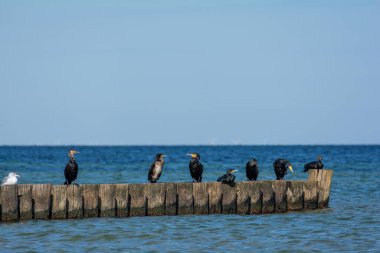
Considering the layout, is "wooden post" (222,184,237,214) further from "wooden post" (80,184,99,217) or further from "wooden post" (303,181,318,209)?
"wooden post" (80,184,99,217)

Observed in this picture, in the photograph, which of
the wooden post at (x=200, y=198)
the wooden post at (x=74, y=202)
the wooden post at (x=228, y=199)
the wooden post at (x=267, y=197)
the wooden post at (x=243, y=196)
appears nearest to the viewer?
the wooden post at (x=74, y=202)

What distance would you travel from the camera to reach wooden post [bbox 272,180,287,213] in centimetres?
2272

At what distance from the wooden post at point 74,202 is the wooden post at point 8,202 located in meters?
1.37

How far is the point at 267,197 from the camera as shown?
22766mm

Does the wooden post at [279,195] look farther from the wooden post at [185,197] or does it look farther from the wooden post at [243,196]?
the wooden post at [185,197]

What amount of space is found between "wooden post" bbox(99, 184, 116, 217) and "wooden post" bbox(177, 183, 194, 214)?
184cm

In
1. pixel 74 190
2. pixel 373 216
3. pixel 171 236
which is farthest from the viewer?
pixel 373 216

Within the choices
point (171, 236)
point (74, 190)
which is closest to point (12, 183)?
point (74, 190)

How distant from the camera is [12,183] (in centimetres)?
2177

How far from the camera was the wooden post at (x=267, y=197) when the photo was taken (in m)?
22.6

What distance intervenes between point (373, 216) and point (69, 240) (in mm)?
9932

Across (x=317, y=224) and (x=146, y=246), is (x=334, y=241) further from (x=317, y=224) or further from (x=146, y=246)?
(x=146, y=246)

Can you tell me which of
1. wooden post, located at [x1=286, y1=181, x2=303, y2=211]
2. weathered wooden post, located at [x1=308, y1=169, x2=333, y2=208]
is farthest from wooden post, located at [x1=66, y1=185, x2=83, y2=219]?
weathered wooden post, located at [x1=308, y1=169, x2=333, y2=208]

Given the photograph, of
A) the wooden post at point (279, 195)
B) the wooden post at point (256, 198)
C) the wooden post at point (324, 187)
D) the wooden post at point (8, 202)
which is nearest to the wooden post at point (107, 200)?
the wooden post at point (8, 202)
